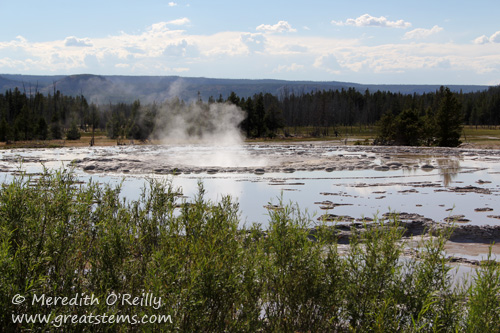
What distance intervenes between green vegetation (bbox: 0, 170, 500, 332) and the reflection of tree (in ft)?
77.6

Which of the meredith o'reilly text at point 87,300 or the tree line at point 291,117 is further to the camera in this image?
the tree line at point 291,117

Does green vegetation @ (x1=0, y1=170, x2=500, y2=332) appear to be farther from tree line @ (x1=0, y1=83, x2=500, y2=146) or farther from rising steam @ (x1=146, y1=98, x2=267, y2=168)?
rising steam @ (x1=146, y1=98, x2=267, y2=168)

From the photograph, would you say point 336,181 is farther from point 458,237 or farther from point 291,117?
point 291,117

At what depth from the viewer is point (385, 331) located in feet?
19.9

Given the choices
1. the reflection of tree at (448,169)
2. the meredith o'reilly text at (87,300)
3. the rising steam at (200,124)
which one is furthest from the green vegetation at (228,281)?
the rising steam at (200,124)

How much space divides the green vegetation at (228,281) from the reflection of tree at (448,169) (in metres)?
23.6

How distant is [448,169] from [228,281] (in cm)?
3447

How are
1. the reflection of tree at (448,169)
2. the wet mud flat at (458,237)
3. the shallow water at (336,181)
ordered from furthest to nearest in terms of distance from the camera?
the reflection of tree at (448,169) → the shallow water at (336,181) → the wet mud flat at (458,237)

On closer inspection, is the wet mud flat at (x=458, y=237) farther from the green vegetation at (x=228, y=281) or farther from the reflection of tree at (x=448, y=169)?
the reflection of tree at (x=448, y=169)

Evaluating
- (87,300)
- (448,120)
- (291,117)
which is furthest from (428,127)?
(291,117)

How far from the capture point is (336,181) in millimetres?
30500

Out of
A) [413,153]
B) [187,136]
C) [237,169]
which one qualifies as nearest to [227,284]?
[237,169]

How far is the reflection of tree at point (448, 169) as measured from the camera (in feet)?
102

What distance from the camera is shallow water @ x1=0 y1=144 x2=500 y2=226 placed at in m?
21.0
